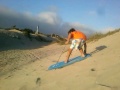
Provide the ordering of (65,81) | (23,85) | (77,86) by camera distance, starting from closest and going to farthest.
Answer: (77,86)
(65,81)
(23,85)

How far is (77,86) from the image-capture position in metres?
6.26

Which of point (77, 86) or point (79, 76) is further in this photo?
point (79, 76)

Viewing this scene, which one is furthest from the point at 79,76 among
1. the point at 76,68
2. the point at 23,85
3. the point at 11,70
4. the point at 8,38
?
the point at 8,38

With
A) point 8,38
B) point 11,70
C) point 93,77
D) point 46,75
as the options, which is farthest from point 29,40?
point 93,77

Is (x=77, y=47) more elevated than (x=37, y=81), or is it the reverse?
(x=77, y=47)

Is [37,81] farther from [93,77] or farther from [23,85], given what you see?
[93,77]

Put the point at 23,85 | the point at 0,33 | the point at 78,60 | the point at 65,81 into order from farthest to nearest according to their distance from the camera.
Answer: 1. the point at 0,33
2. the point at 78,60
3. the point at 23,85
4. the point at 65,81

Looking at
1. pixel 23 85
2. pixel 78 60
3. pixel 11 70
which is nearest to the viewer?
pixel 23 85

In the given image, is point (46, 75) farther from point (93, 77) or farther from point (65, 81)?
point (93, 77)

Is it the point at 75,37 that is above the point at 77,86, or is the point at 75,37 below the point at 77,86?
above

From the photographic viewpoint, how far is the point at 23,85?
7.42 m

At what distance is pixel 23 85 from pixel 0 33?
17993 millimetres

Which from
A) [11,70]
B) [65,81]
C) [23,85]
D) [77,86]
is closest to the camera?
[77,86]

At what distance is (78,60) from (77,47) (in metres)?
0.56
